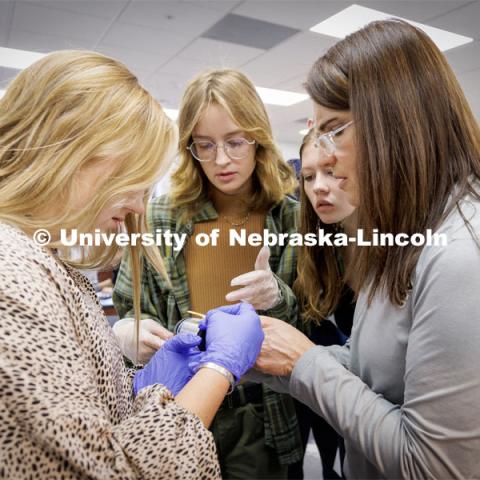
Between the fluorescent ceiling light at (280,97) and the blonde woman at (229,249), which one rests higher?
the fluorescent ceiling light at (280,97)

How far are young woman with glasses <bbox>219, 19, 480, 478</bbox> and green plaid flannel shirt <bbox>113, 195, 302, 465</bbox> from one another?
530mm

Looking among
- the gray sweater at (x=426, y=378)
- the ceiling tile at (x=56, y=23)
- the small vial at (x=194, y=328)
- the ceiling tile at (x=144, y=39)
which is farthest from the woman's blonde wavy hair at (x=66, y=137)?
the ceiling tile at (x=144, y=39)

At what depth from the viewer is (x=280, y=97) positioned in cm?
738

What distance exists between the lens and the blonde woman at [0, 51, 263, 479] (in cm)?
63

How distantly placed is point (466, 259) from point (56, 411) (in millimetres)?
685

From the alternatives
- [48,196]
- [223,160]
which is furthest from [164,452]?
[223,160]

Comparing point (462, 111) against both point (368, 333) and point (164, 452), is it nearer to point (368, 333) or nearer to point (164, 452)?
point (368, 333)

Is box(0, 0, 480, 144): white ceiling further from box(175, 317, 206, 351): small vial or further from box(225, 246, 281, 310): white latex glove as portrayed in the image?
box(175, 317, 206, 351): small vial

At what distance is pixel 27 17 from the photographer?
418cm

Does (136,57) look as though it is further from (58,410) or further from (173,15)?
(58,410)

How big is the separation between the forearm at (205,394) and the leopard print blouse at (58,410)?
5 centimetres

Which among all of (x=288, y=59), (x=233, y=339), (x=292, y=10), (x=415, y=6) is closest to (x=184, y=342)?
(x=233, y=339)

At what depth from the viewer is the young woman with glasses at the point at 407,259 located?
0.76m

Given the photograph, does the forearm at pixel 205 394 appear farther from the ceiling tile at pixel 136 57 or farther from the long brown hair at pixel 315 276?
the ceiling tile at pixel 136 57
